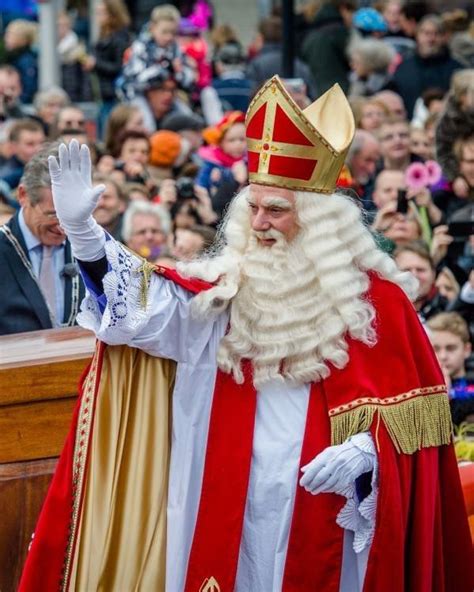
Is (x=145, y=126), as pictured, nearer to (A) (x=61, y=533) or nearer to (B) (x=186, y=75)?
(B) (x=186, y=75)

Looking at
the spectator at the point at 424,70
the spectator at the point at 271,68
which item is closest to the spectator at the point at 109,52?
the spectator at the point at 271,68

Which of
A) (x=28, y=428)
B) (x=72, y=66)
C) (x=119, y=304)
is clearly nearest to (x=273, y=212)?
(x=119, y=304)

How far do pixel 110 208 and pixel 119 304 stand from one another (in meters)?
3.62

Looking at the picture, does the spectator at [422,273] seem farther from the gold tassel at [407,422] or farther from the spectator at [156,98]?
the spectator at [156,98]

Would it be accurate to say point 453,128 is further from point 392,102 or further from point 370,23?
point 370,23

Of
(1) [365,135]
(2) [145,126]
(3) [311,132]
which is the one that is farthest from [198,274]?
(2) [145,126]

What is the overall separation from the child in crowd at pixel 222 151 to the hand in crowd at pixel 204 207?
1.24 feet

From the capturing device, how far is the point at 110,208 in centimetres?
797

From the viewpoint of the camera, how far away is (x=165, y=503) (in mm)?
4777

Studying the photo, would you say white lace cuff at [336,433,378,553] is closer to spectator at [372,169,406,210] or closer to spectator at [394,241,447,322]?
spectator at [394,241,447,322]

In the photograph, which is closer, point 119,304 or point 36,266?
point 119,304

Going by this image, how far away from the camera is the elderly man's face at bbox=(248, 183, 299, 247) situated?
15.3ft

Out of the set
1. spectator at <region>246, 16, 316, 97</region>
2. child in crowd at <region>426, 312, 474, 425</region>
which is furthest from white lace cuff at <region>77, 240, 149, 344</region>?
spectator at <region>246, 16, 316, 97</region>

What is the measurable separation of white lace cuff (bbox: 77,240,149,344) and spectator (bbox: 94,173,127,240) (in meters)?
3.34
